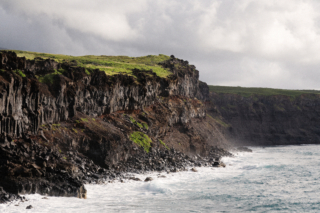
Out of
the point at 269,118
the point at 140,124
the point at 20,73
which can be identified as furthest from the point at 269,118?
the point at 20,73

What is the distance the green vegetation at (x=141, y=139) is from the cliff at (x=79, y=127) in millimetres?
241

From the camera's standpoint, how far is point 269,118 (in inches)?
7180

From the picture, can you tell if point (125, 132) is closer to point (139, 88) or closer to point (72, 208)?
point (139, 88)

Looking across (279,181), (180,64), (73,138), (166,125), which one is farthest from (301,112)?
(73,138)

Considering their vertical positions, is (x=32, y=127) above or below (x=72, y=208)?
above

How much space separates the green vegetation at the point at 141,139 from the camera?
211ft

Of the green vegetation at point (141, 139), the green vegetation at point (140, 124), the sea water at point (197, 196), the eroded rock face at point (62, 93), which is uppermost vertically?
the eroded rock face at point (62, 93)

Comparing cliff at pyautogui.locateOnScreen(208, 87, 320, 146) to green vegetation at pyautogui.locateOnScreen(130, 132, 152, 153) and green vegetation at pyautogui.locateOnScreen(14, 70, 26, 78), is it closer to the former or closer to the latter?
green vegetation at pyautogui.locateOnScreen(130, 132, 152, 153)

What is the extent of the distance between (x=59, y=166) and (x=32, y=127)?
31.0ft

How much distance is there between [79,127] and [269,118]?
150 m

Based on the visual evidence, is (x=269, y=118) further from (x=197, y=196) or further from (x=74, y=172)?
(x=74, y=172)

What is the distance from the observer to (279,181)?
163 ft

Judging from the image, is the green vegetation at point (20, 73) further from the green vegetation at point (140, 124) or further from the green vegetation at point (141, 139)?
the green vegetation at point (140, 124)

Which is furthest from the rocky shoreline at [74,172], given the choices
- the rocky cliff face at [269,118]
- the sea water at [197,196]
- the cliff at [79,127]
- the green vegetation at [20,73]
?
the rocky cliff face at [269,118]
